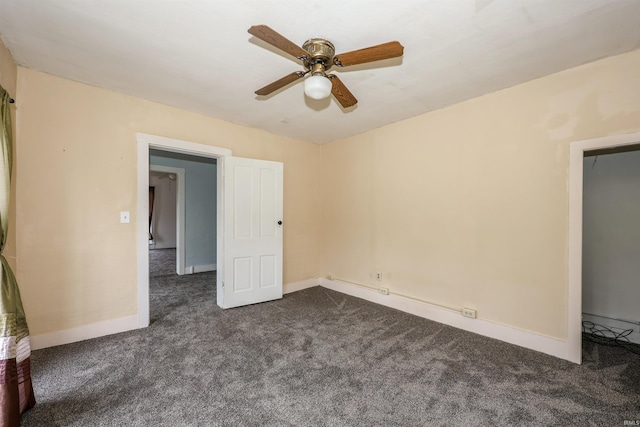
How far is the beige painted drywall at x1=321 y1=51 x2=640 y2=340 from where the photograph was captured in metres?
2.29

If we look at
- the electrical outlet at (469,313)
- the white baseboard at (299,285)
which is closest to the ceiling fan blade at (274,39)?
the electrical outlet at (469,313)

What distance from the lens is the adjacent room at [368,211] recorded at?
1697 mm

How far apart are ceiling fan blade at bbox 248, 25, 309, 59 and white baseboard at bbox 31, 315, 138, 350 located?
300 centimetres

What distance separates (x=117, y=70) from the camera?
237cm

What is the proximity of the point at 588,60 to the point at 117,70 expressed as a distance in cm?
393

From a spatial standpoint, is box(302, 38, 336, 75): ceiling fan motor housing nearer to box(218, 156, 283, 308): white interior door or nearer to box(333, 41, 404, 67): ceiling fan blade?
box(333, 41, 404, 67): ceiling fan blade

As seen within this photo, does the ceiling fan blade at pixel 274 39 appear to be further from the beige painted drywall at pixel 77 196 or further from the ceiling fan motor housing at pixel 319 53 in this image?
the beige painted drywall at pixel 77 196

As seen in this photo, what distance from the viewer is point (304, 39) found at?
1.90 meters

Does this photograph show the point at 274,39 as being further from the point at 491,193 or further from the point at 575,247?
the point at 575,247

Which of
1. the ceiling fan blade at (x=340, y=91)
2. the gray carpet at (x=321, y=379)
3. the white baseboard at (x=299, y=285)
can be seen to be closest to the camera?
the gray carpet at (x=321, y=379)

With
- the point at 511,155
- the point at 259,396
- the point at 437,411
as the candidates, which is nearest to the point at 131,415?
the point at 259,396

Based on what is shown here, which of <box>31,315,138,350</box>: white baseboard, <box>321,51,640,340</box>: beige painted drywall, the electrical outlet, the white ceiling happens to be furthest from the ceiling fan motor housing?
<box>31,315,138,350</box>: white baseboard

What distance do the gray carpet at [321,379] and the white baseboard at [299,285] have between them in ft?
3.98

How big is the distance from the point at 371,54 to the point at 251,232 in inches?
108
